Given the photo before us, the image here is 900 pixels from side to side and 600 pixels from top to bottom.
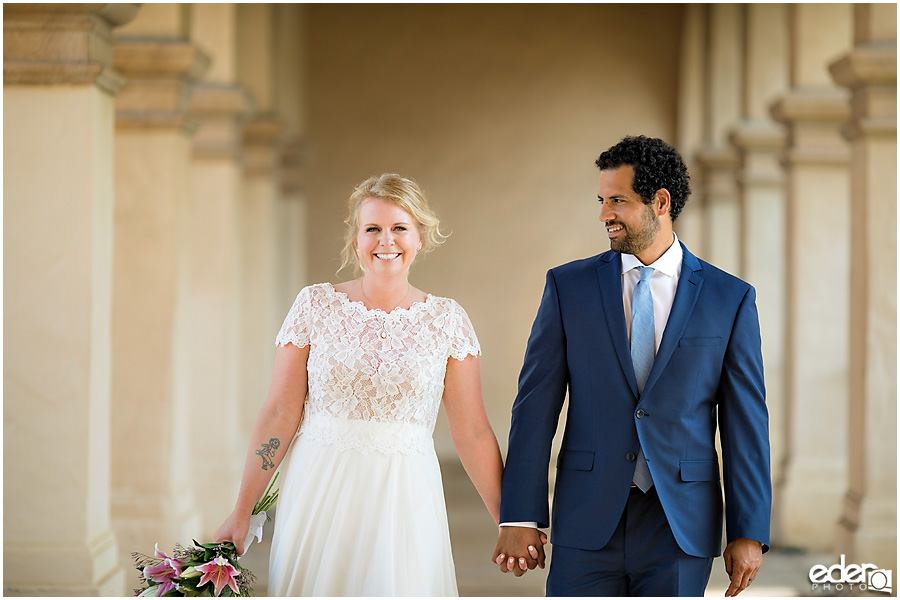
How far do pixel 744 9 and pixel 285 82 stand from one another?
19.1ft

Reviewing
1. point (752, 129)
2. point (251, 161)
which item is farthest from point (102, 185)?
point (752, 129)

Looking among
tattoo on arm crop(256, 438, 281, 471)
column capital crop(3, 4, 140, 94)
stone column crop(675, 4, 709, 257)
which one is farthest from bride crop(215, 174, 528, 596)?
stone column crop(675, 4, 709, 257)

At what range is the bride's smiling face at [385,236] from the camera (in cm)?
352

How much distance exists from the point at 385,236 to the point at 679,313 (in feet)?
3.13

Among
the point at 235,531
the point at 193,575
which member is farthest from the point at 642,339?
the point at 193,575

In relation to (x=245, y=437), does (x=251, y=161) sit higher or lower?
higher

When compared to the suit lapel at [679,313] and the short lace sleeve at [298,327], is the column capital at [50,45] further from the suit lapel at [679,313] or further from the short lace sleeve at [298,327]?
the suit lapel at [679,313]

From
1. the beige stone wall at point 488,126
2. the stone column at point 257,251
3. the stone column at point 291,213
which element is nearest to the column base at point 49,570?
the stone column at point 257,251

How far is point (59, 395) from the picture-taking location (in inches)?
219

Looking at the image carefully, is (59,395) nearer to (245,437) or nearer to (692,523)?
(692,523)

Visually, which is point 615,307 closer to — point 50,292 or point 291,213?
point 50,292

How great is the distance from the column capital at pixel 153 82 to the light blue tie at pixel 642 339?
16.2 feet

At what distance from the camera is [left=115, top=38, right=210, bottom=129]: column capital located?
7.47 metres

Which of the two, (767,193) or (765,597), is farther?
(767,193)
